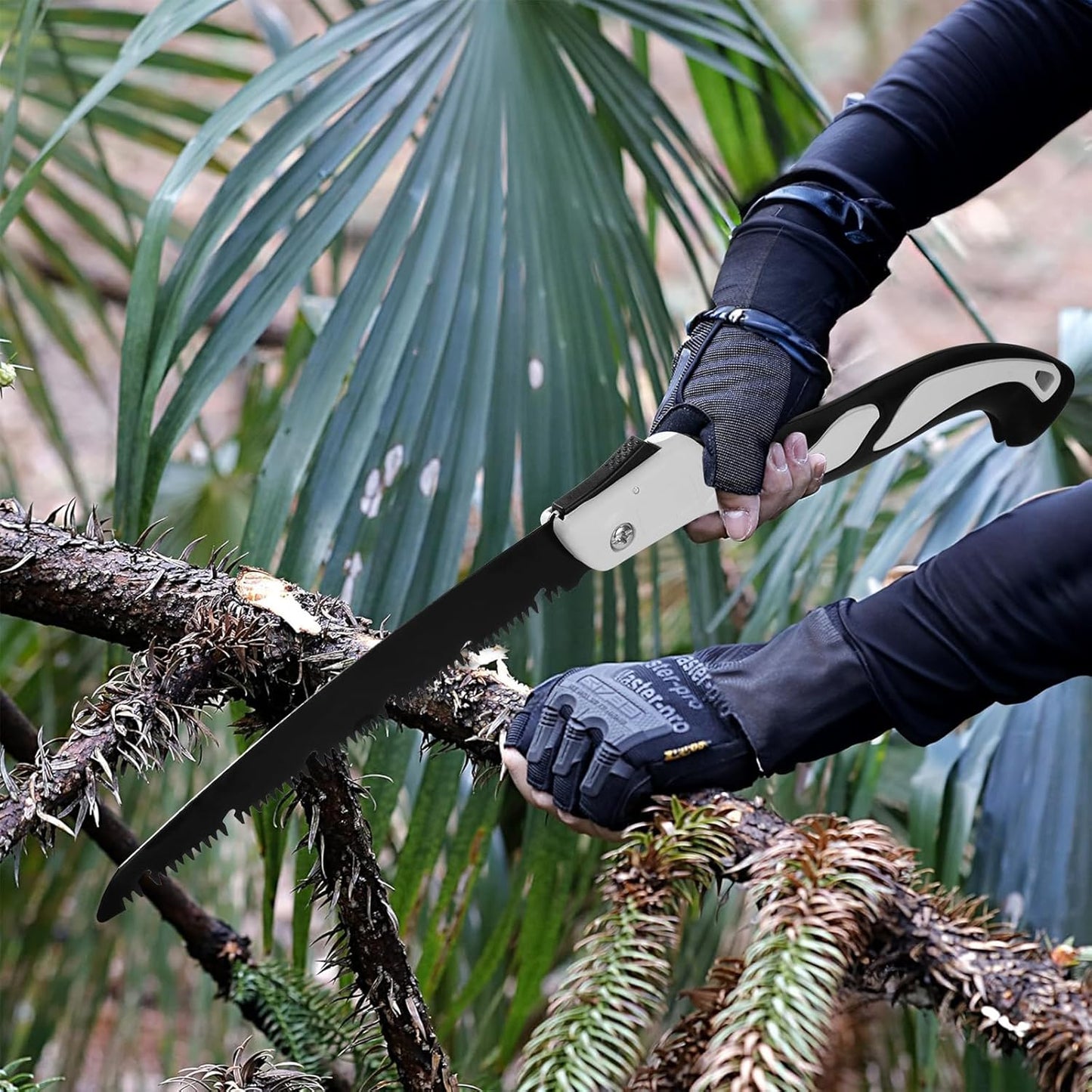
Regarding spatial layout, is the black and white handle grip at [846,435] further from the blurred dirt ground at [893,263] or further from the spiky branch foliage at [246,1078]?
the blurred dirt ground at [893,263]

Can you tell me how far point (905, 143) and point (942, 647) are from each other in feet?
0.82

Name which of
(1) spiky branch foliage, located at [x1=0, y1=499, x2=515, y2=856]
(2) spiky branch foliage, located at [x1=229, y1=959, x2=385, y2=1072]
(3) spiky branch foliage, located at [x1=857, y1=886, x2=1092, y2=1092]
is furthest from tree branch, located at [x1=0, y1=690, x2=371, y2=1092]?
(3) spiky branch foliage, located at [x1=857, y1=886, x2=1092, y2=1092]

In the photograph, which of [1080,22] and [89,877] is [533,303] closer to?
[1080,22]

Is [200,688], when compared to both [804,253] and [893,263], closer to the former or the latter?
[804,253]

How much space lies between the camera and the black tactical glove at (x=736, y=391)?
529 mm

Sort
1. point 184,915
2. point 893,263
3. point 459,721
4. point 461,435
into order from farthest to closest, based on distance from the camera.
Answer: point 893,263 < point 461,435 < point 184,915 < point 459,721

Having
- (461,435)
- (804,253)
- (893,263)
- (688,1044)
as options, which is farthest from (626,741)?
(893,263)

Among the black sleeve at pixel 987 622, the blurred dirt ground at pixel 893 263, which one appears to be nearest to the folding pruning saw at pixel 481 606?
the black sleeve at pixel 987 622

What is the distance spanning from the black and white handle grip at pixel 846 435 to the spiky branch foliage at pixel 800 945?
153mm

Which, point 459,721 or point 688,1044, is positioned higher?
point 459,721

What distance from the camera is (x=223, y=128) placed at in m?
0.77

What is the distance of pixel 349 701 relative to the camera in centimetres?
50

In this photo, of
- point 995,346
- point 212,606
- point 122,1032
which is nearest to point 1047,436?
point 995,346

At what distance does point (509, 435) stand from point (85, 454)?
261cm
